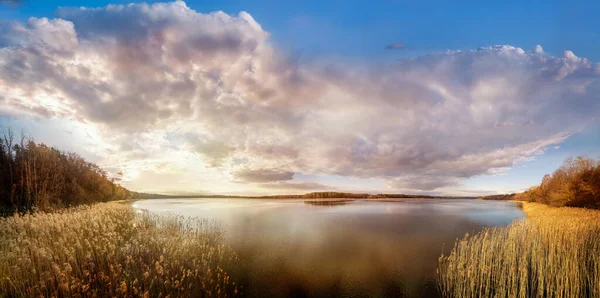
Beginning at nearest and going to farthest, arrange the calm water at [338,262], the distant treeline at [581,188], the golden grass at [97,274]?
the golden grass at [97,274], the calm water at [338,262], the distant treeline at [581,188]

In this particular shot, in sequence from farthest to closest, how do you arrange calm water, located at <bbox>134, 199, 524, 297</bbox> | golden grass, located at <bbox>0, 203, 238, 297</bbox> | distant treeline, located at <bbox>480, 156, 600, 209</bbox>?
distant treeline, located at <bbox>480, 156, 600, 209</bbox> < calm water, located at <bbox>134, 199, 524, 297</bbox> < golden grass, located at <bbox>0, 203, 238, 297</bbox>

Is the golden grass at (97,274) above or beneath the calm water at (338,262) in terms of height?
above

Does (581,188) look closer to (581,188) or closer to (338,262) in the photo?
(581,188)

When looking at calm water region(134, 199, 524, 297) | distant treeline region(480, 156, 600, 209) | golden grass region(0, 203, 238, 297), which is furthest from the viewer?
distant treeline region(480, 156, 600, 209)

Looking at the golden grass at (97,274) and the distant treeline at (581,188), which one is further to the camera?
the distant treeline at (581,188)

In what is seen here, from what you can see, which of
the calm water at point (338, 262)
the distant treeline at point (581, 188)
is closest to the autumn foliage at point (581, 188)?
the distant treeline at point (581, 188)

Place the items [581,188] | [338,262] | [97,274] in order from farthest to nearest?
[581,188] < [338,262] < [97,274]

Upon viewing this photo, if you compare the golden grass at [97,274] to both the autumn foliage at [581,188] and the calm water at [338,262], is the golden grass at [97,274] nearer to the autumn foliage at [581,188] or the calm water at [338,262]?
the calm water at [338,262]

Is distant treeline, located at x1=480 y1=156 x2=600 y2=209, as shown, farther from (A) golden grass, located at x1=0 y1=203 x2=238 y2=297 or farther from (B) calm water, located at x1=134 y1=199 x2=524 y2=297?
(A) golden grass, located at x1=0 y1=203 x2=238 y2=297

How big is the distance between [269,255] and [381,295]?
7.07m

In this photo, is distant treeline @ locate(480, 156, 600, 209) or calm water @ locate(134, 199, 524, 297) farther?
distant treeline @ locate(480, 156, 600, 209)

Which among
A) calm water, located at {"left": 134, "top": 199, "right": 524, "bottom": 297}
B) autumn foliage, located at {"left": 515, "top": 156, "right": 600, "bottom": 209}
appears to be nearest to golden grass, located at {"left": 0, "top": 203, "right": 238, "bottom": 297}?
calm water, located at {"left": 134, "top": 199, "right": 524, "bottom": 297}

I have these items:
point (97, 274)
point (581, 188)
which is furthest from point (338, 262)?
point (581, 188)

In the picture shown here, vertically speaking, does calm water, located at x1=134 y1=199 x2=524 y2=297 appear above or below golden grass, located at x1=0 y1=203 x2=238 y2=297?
below
